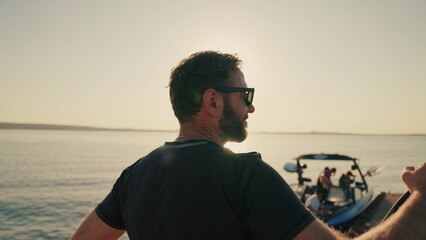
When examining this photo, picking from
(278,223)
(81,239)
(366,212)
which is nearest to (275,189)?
(278,223)

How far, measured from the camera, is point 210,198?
1.42 metres

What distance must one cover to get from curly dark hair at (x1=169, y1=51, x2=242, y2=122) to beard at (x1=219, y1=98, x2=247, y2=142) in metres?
0.14

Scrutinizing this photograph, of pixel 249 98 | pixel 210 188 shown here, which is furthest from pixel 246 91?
pixel 210 188

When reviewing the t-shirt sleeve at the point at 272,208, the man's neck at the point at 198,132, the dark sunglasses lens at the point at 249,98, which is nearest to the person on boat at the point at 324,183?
the dark sunglasses lens at the point at 249,98

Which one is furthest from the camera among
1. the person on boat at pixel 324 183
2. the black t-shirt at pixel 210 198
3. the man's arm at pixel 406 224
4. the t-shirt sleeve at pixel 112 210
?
the person on boat at pixel 324 183

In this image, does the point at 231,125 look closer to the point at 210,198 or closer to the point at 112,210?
the point at 210,198

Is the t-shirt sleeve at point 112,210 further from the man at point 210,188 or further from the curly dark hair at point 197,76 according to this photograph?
the curly dark hair at point 197,76

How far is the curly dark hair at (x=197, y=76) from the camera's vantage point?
176 cm

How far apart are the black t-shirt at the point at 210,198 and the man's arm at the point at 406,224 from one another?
4 centimetres

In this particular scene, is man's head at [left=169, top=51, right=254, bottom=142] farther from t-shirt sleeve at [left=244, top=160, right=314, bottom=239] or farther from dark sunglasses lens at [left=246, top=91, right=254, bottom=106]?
t-shirt sleeve at [left=244, top=160, right=314, bottom=239]

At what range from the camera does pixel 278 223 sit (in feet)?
4.16

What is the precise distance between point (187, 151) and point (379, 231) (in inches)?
33.1

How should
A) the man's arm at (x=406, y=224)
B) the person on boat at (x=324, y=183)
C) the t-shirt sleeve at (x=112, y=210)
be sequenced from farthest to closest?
the person on boat at (x=324, y=183)
the t-shirt sleeve at (x=112, y=210)
the man's arm at (x=406, y=224)

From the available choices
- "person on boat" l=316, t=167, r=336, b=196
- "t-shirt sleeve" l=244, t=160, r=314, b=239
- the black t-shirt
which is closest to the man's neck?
the black t-shirt
